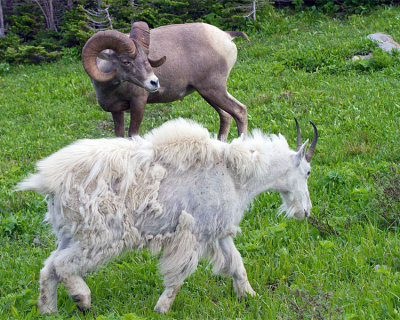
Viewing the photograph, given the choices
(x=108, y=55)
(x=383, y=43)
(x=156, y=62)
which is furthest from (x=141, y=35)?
(x=383, y=43)

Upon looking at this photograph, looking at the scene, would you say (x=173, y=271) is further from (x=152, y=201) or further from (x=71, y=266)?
(x=71, y=266)

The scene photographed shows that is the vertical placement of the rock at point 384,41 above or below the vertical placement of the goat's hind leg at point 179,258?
below

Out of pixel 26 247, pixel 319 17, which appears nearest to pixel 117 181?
pixel 26 247

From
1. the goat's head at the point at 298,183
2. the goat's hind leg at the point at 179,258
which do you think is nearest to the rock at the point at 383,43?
the goat's head at the point at 298,183

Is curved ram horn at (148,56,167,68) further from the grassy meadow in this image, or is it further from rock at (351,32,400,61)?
rock at (351,32,400,61)

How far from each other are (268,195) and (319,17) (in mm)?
11902

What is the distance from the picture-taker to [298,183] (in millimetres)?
5168

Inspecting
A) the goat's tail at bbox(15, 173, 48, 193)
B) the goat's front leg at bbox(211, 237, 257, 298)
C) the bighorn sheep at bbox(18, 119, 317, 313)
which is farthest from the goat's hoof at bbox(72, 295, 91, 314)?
the goat's front leg at bbox(211, 237, 257, 298)

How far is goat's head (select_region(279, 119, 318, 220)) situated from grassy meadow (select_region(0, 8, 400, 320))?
36cm

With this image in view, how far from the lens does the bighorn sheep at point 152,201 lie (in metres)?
4.23

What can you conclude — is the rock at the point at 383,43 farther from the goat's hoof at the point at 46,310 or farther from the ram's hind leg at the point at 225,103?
the goat's hoof at the point at 46,310

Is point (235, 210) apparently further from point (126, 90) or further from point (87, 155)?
point (126, 90)

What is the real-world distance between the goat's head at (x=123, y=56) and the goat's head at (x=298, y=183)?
2.89m

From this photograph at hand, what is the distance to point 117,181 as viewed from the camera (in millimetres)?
4367
